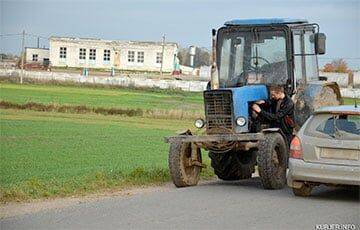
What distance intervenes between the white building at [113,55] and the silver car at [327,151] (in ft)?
326

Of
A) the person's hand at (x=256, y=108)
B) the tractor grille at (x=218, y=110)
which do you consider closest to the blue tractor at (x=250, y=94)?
the tractor grille at (x=218, y=110)

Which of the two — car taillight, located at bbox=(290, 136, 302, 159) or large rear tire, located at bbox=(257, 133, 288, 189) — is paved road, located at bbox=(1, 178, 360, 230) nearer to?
large rear tire, located at bbox=(257, 133, 288, 189)

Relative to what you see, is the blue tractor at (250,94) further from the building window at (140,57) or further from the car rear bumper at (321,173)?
the building window at (140,57)

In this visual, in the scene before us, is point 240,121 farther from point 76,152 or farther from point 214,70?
point 76,152

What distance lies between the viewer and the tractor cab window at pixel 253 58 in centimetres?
1578

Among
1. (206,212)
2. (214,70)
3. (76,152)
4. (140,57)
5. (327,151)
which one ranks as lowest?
(206,212)

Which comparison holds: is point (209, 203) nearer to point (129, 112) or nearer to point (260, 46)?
point (260, 46)

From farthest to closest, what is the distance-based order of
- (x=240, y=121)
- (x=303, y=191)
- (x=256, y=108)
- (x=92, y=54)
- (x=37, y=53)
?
(x=37, y=53) < (x=92, y=54) < (x=256, y=108) < (x=240, y=121) < (x=303, y=191)

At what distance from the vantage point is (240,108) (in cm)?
1468

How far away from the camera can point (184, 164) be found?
1496 centimetres

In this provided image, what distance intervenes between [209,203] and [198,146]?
291 centimetres

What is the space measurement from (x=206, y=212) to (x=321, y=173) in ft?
7.70

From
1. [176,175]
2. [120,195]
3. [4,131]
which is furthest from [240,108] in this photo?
[4,131]

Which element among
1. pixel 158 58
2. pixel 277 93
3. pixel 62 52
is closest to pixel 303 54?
pixel 277 93
